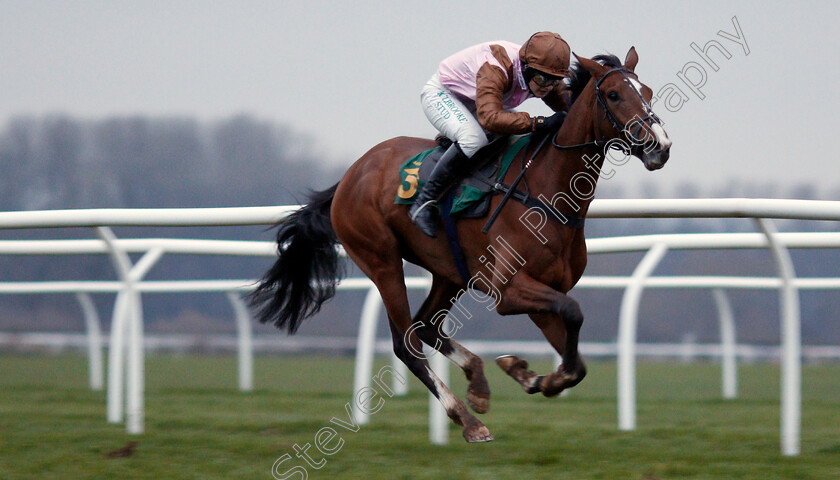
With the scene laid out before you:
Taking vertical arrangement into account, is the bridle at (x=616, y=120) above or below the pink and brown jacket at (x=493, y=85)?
below

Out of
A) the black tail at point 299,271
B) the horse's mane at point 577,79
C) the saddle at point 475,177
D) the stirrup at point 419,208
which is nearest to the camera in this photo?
the horse's mane at point 577,79

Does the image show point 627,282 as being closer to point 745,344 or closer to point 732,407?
point 732,407

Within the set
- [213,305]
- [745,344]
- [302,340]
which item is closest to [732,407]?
[745,344]

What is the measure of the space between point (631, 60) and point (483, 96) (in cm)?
57

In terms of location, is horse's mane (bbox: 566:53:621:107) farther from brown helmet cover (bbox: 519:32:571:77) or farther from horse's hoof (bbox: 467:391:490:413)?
horse's hoof (bbox: 467:391:490:413)

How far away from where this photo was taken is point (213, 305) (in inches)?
720

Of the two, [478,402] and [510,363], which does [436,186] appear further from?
[478,402]

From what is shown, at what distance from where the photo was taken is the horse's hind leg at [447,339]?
380cm

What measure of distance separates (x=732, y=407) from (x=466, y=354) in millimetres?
3379

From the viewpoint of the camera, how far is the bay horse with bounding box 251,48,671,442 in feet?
11.2

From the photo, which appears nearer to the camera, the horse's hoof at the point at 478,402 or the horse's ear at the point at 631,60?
the horse's ear at the point at 631,60

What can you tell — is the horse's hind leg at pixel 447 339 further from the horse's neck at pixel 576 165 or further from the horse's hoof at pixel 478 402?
the horse's neck at pixel 576 165

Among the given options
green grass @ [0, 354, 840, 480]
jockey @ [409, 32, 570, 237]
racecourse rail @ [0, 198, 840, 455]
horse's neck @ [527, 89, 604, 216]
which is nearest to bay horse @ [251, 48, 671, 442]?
horse's neck @ [527, 89, 604, 216]

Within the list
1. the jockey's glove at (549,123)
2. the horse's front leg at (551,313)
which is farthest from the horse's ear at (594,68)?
the horse's front leg at (551,313)
